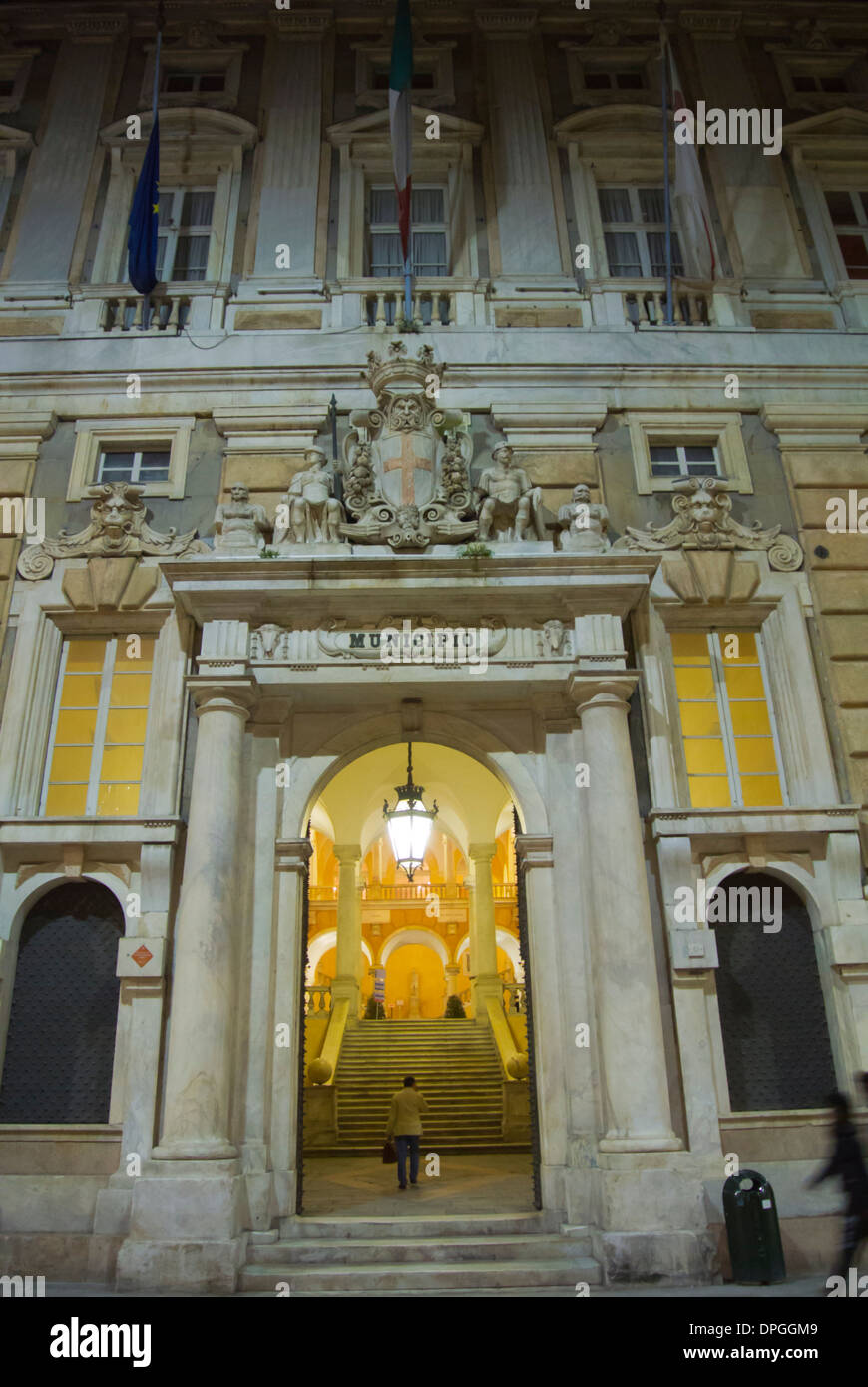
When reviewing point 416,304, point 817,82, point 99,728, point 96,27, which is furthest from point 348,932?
point 817,82

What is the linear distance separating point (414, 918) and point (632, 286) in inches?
1198

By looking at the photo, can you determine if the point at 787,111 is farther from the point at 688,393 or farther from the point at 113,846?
the point at 113,846

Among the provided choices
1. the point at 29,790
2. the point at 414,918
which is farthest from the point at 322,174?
the point at 414,918

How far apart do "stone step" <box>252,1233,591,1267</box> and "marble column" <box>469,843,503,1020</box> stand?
12.0m

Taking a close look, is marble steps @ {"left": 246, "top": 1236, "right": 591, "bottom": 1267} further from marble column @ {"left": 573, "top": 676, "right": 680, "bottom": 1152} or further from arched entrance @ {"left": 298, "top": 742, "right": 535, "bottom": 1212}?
arched entrance @ {"left": 298, "top": 742, "right": 535, "bottom": 1212}

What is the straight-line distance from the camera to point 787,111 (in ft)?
52.0

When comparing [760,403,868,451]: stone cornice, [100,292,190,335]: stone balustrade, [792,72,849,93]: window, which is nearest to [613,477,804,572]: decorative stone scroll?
[760,403,868,451]: stone cornice

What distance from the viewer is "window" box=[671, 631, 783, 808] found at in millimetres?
11695

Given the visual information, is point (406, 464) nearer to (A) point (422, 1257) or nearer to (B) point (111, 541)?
(B) point (111, 541)

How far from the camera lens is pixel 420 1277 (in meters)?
8.65

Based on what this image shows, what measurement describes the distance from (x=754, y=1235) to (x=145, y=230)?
13641 millimetres

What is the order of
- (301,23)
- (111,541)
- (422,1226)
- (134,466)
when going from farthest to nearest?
(301,23) < (134,466) < (111,541) < (422,1226)

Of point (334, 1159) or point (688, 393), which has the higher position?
point (688, 393)

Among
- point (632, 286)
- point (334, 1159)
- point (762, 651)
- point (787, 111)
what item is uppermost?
point (787, 111)
